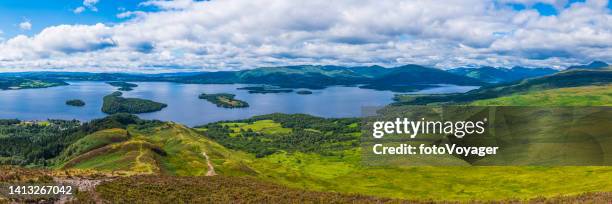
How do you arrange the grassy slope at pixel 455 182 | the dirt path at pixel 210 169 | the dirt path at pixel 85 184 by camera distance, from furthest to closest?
the grassy slope at pixel 455 182, the dirt path at pixel 210 169, the dirt path at pixel 85 184

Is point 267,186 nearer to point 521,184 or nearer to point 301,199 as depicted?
point 301,199

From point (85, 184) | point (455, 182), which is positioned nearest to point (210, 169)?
point (85, 184)

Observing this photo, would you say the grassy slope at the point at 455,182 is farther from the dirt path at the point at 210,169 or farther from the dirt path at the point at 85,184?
the dirt path at the point at 85,184

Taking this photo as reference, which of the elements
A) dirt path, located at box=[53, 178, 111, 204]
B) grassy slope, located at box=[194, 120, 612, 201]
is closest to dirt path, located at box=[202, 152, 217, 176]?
grassy slope, located at box=[194, 120, 612, 201]

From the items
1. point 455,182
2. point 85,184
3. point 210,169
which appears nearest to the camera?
point 85,184

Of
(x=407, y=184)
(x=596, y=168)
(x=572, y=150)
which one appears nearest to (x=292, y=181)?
(x=407, y=184)

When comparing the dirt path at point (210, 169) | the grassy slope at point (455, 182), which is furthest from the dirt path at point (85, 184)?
the grassy slope at point (455, 182)

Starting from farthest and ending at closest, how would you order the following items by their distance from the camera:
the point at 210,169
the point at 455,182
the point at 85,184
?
the point at 455,182
the point at 210,169
the point at 85,184

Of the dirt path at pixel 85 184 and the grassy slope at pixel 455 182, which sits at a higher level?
the dirt path at pixel 85 184

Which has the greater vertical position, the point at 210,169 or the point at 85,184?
the point at 85,184

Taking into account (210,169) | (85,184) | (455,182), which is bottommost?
(455,182)

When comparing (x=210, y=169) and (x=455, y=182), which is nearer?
(x=210, y=169)

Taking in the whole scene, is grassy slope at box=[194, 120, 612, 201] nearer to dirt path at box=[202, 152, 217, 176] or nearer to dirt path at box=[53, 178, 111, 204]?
dirt path at box=[202, 152, 217, 176]

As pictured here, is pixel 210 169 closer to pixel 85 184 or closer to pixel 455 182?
pixel 85 184
